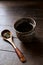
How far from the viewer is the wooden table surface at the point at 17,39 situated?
814mm

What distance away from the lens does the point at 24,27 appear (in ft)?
2.83

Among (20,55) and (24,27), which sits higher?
(24,27)

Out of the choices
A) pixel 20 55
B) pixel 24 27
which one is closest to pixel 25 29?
pixel 24 27

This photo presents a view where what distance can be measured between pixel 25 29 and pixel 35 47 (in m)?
0.10

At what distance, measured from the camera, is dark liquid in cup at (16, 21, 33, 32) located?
85 centimetres

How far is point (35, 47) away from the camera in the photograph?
0.85 metres

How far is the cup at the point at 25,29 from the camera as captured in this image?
83cm

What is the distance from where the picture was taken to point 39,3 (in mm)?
1107

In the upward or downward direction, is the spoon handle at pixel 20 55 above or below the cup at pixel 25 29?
below

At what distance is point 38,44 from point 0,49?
0.61 feet

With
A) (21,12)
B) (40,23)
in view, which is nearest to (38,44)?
(40,23)

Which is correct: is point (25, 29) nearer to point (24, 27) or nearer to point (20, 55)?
point (24, 27)

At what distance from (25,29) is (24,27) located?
0.05ft

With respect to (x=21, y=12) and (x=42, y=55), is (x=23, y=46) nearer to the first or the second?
(x=42, y=55)
